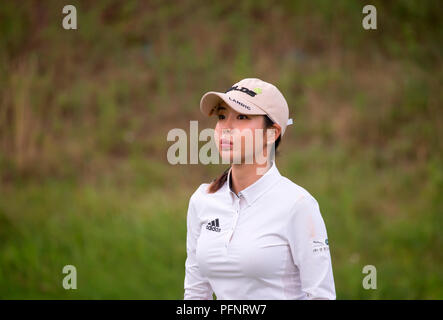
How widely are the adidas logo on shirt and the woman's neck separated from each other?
0.48 ft

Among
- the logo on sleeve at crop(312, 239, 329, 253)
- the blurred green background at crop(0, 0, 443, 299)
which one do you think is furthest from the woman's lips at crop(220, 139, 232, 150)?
the blurred green background at crop(0, 0, 443, 299)

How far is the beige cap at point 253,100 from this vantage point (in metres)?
2.14

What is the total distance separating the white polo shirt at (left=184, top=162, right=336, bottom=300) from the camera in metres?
2.02

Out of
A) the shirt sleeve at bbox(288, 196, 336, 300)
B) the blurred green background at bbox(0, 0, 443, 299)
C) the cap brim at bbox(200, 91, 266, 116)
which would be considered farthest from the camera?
the blurred green background at bbox(0, 0, 443, 299)

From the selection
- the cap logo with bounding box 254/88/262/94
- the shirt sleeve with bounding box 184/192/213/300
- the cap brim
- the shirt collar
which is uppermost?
the cap logo with bounding box 254/88/262/94

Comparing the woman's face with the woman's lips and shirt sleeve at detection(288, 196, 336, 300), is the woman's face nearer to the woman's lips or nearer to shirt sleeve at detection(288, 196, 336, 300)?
the woman's lips

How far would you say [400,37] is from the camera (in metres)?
8.34

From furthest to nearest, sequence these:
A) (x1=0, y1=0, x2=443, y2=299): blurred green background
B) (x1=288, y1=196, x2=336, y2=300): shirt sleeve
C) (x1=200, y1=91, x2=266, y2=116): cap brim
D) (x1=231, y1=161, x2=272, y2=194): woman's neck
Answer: (x1=0, y1=0, x2=443, y2=299): blurred green background → (x1=231, y1=161, x2=272, y2=194): woman's neck → (x1=200, y1=91, x2=266, y2=116): cap brim → (x1=288, y1=196, x2=336, y2=300): shirt sleeve

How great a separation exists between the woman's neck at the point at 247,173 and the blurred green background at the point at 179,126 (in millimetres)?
3684

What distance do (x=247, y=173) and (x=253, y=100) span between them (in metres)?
0.29

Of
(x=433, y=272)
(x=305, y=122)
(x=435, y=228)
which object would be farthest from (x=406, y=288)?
(x=305, y=122)

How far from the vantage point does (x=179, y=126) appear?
8.14 meters

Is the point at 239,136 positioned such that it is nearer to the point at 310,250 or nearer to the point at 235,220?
the point at 235,220

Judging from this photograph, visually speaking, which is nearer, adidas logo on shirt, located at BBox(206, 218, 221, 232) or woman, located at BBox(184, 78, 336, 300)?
woman, located at BBox(184, 78, 336, 300)
